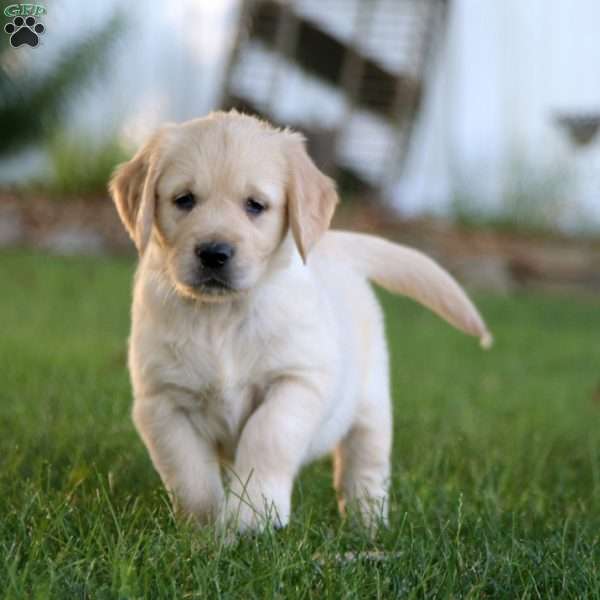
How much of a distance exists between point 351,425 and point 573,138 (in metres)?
9.27

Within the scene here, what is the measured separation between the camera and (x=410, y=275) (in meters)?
2.94

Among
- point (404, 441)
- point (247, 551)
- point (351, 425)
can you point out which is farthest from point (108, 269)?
point (247, 551)

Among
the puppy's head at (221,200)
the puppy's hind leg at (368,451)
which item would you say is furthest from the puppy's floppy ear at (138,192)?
the puppy's hind leg at (368,451)

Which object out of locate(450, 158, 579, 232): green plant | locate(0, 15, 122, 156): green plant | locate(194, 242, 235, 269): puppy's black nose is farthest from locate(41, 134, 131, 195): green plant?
locate(194, 242, 235, 269): puppy's black nose

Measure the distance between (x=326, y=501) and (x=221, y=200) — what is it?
941 mm

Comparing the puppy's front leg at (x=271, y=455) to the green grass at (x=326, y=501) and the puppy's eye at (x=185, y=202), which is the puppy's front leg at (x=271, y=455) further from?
the puppy's eye at (x=185, y=202)

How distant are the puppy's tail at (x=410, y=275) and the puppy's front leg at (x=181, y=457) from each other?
70 centimetres

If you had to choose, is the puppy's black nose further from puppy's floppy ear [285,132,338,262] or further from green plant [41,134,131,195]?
green plant [41,134,131,195]

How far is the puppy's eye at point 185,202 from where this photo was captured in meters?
2.40

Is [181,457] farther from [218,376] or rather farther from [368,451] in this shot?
[368,451]

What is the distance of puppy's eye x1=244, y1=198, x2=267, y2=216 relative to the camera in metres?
2.41

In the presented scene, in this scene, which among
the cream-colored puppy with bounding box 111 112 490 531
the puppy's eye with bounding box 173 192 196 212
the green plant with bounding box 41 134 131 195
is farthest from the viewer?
the green plant with bounding box 41 134 131 195

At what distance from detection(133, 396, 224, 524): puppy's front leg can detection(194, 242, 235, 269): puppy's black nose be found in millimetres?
321

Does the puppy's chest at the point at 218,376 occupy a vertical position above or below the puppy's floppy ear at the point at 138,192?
below
